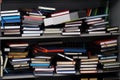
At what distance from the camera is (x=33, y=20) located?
2.35 metres

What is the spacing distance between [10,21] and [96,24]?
855mm

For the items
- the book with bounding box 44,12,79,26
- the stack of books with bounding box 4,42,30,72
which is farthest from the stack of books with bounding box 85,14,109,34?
the stack of books with bounding box 4,42,30,72

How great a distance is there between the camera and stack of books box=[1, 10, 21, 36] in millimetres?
2309

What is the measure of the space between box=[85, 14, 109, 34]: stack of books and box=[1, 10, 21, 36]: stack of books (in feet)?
2.27

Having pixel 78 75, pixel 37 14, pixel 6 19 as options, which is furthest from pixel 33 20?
pixel 78 75

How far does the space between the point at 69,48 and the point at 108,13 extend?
0.61 m

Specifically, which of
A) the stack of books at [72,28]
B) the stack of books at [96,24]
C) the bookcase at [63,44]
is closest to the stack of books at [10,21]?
the bookcase at [63,44]

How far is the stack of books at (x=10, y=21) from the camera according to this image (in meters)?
2.31

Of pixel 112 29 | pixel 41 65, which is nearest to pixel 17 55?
pixel 41 65

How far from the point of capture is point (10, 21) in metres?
2.32

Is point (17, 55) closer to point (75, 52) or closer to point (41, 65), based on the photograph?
point (41, 65)

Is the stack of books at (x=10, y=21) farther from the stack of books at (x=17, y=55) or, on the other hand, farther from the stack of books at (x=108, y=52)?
the stack of books at (x=108, y=52)

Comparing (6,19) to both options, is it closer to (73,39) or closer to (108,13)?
(73,39)

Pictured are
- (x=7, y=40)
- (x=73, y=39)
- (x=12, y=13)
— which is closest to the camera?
(x=12, y=13)
